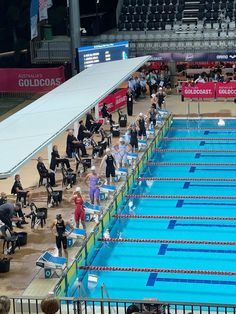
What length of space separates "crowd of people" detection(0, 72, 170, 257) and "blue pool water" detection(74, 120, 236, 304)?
931 mm

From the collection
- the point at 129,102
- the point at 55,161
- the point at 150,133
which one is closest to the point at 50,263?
the point at 55,161

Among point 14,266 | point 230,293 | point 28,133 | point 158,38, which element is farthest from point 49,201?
point 158,38

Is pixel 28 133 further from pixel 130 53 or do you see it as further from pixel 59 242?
pixel 130 53

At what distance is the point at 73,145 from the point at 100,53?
930 centimetres

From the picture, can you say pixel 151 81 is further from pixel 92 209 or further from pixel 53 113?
pixel 92 209

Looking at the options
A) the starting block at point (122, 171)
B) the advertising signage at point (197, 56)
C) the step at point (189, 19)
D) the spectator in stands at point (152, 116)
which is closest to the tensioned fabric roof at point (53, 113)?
the spectator in stands at point (152, 116)

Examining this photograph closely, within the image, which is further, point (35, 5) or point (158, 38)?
point (158, 38)

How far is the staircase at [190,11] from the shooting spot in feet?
126

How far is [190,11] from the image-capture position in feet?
128

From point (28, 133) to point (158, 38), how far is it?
708 inches

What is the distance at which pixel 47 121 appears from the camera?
69.9ft

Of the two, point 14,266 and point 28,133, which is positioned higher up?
point 28,133

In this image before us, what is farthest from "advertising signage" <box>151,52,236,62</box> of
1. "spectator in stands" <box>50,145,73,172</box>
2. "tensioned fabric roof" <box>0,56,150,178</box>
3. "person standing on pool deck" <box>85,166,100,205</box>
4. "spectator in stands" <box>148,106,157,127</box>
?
"person standing on pool deck" <box>85,166,100,205</box>

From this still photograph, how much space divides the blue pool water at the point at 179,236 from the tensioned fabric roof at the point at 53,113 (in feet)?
8.88
